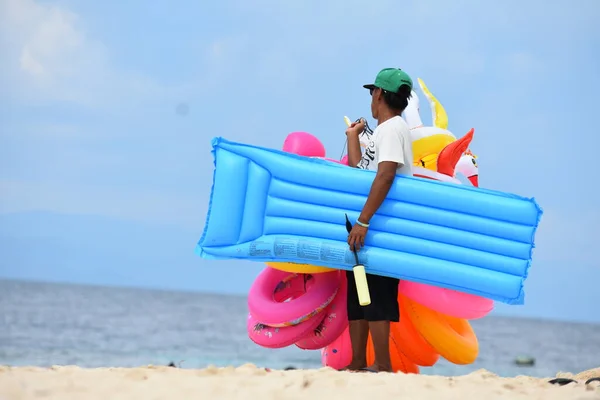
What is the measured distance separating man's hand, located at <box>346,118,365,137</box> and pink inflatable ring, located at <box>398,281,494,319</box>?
85 cm

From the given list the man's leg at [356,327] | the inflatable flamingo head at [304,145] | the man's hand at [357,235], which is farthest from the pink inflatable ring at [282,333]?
the inflatable flamingo head at [304,145]

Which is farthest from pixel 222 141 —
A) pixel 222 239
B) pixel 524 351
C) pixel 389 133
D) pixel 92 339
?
pixel 524 351

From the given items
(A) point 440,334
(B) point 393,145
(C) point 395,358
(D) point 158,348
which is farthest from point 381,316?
(D) point 158,348

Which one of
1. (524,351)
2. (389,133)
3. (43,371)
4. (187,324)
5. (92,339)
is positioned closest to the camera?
(43,371)

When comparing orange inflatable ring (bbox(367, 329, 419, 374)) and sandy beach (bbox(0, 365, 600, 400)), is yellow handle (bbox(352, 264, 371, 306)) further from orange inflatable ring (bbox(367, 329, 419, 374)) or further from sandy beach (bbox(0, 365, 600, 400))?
orange inflatable ring (bbox(367, 329, 419, 374))

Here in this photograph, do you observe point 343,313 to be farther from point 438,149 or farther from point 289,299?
point 438,149

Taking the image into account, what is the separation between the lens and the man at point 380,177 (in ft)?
12.3

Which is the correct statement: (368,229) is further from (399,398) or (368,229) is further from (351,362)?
(399,398)

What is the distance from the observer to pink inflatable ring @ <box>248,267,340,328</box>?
412 centimetres

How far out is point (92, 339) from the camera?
18922mm

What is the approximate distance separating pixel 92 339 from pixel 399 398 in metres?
17.4

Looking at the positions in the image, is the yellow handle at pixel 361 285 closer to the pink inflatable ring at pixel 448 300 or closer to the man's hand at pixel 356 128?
the pink inflatable ring at pixel 448 300

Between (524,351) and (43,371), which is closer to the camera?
(43,371)

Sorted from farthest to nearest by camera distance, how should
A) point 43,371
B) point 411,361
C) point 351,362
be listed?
point 411,361
point 351,362
point 43,371
